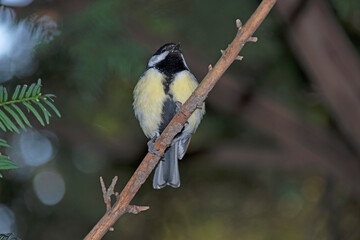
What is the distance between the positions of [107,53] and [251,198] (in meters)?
1.28

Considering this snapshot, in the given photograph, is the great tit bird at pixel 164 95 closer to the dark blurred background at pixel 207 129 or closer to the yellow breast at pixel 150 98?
the yellow breast at pixel 150 98

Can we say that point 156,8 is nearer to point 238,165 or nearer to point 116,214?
point 238,165

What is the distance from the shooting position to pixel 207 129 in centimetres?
266

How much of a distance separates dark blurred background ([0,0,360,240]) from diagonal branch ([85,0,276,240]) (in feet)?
2.95

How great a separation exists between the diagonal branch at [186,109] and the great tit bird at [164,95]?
1.33 ft

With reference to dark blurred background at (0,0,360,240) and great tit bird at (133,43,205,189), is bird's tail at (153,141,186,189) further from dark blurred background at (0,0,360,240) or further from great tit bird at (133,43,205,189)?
dark blurred background at (0,0,360,240)

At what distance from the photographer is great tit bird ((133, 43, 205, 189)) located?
1.44 m

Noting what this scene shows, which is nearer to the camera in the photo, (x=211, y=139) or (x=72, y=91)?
(x=72, y=91)

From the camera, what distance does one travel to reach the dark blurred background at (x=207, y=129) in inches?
74.8

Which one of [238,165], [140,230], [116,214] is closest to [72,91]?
[140,230]

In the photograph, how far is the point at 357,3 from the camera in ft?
6.34

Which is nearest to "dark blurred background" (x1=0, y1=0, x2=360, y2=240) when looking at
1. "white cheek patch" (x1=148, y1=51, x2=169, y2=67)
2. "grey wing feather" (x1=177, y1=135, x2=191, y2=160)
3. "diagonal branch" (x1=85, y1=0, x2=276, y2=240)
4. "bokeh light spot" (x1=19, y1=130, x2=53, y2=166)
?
"bokeh light spot" (x1=19, y1=130, x2=53, y2=166)

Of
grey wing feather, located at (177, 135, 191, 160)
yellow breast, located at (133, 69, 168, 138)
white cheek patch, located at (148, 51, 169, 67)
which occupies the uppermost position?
white cheek patch, located at (148, 51, 169, 67)

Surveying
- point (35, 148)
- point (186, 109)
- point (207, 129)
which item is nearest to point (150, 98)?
point (186, 109)
